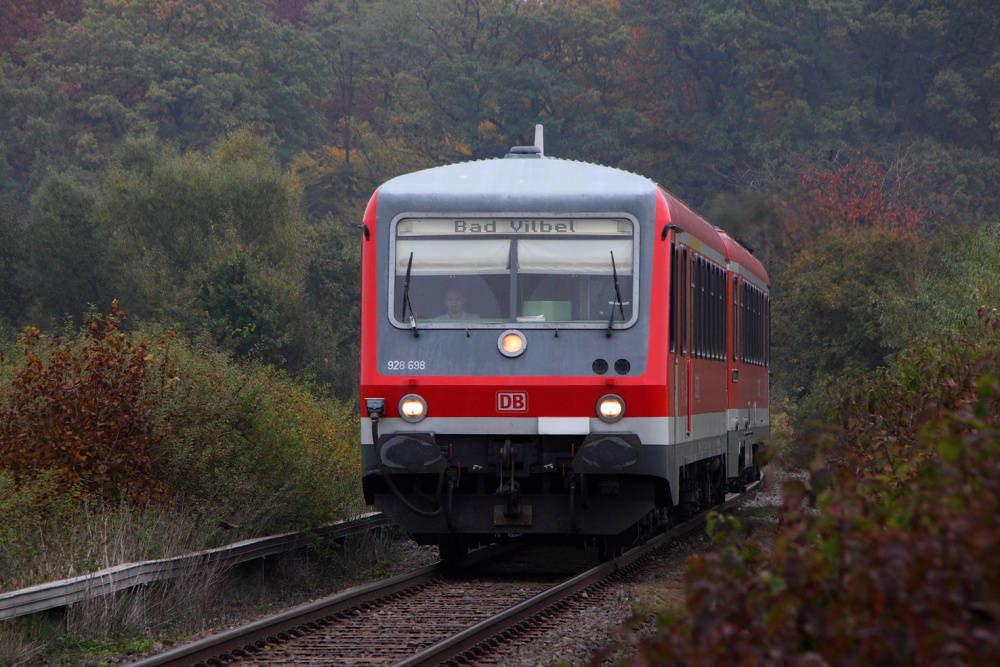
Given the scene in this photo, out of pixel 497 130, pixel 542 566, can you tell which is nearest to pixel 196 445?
pixel 542 566

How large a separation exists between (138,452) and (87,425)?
19.6 inches

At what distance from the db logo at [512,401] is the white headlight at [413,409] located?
1.97ft

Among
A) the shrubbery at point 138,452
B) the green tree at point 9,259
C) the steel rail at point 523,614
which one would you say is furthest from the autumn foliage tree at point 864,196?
the shrubbery at point 138,452

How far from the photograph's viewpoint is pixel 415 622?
390 inches

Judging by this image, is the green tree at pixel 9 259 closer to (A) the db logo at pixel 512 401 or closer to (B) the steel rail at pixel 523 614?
(B) the steel rail at pixel 523 614

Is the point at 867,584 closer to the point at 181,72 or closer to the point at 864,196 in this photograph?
the point at 864,196

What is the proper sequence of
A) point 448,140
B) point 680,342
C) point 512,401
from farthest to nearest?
1. point 448,140
2. point 680,342
3. point 512,401

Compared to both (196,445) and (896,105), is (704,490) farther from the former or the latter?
(896,105)

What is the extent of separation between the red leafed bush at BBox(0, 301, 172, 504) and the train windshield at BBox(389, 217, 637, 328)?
279 cm

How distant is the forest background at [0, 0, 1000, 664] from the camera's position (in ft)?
120

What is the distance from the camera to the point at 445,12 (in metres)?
68.0

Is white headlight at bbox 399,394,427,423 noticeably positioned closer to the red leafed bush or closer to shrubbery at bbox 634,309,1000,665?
the red leafed bush

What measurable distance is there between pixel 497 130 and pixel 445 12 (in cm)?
891

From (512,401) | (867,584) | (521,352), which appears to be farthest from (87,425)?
(867,584)
